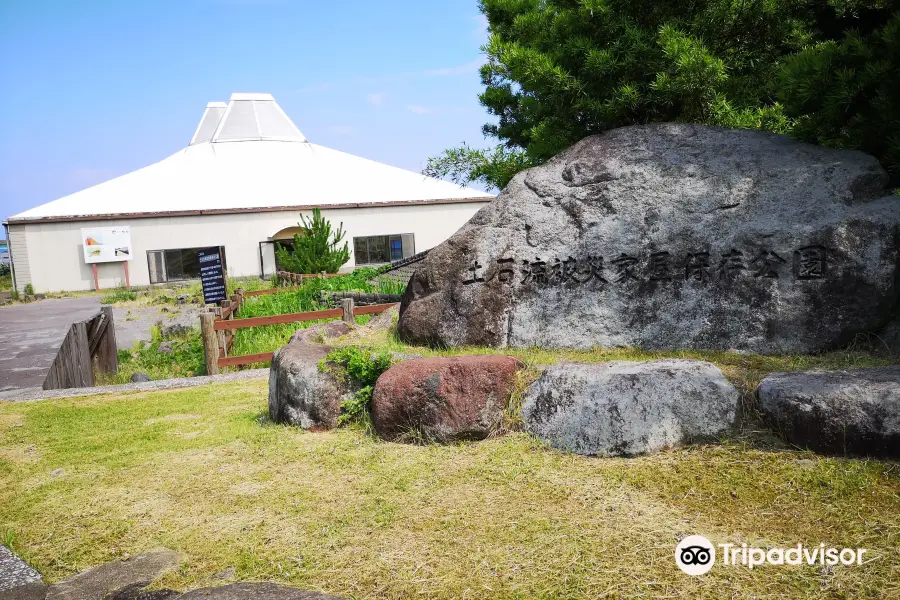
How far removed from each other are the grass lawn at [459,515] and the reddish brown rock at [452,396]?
15 centimetres

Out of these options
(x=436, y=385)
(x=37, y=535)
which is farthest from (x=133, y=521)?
(x=436, y=385)

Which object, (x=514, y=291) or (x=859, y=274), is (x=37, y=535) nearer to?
(x=514, y=291)

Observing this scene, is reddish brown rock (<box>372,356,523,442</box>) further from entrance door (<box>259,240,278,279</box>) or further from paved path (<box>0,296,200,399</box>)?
entrance door (<box>259,240,278,279</box>)

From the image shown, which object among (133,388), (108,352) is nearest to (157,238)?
(108,352)

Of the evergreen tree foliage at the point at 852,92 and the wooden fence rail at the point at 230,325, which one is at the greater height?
the evergreen tree foliage at the point at 852,92

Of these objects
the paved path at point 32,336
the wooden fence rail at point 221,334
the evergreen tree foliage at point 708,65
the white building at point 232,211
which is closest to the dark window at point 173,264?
the white building at point 232,211

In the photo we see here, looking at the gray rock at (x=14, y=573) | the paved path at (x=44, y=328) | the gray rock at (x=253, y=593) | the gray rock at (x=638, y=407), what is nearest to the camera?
the gray rock at (x=253, y=593)

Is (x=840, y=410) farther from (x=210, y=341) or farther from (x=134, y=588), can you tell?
(x=210, y=341)

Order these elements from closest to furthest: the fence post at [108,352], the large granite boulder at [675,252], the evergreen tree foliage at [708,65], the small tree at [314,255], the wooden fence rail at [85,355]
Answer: the large granite boulder at [675,252] < the evergreen tree foliage at [708,65] < the wooden fence rail at [85,355] < the fence post at [108,352] < the small tree at [314,255]

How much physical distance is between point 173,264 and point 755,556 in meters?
25.3

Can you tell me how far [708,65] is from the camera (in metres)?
6.95

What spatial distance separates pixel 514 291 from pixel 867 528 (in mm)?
3390

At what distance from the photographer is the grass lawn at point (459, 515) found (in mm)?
3275

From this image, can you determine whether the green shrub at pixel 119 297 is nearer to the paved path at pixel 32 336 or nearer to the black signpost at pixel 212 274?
the paved path at pixel 32 336
